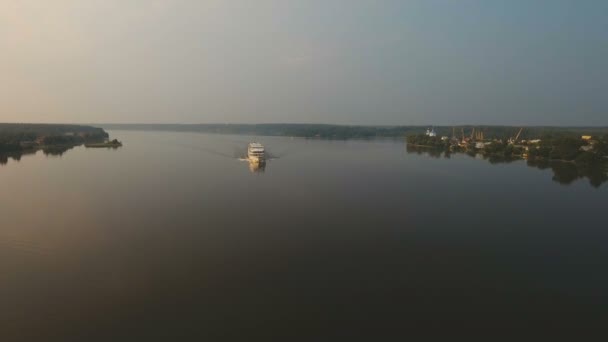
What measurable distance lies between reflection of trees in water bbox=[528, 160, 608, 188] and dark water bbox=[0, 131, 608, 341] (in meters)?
2.44

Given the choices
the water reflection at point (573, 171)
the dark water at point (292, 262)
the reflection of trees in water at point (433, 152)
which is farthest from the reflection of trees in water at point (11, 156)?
the water reflection at point (573, 171)

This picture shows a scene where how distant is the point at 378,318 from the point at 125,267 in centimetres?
282

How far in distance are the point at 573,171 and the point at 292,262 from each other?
41.8 ft

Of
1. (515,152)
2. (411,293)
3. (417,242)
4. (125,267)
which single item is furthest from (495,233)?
(515,152)

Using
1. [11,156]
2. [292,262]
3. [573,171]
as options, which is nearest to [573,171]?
[573,171]

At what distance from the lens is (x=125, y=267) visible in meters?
3.95

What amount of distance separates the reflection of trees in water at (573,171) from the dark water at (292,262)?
2.44 m

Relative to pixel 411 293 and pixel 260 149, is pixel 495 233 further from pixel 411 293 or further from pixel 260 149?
pixel 260 149

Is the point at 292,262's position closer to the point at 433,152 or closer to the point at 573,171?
the point at 573,171

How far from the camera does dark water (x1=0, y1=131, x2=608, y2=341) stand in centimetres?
296

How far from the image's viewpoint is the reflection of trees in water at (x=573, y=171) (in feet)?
34.7

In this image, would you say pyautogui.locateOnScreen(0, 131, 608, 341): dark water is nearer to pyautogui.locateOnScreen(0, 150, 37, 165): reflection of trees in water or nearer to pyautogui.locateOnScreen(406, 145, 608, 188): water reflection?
pyautogui.locateOnScreen(406, 145, 608, 188): water reflection

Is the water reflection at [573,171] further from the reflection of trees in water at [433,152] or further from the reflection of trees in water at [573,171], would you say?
the reflection of trees in water at [433,152]

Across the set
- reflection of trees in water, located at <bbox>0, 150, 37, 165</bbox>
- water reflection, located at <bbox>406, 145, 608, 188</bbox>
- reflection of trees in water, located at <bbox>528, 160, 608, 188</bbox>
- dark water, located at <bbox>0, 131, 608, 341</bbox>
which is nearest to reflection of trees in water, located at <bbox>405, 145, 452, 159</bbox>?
water reflection, located at <bbox>406, 145, 608, 188</bbox>
